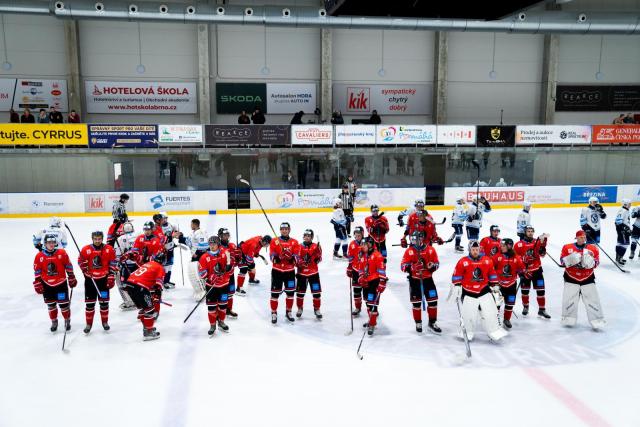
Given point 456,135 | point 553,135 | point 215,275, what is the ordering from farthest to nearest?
point 553,135 < point 456,135 < point 215,275

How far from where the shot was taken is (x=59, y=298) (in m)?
7.35

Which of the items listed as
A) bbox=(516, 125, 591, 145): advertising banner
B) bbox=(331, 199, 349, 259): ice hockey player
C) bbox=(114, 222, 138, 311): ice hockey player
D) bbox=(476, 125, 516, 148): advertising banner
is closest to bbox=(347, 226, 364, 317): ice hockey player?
bbox=(114, 222, 138, 311): ice hockey player

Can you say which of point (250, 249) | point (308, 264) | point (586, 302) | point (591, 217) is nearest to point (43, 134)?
point (250, 249)

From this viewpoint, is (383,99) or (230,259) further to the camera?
(383,99)

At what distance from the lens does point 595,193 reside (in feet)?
66.2

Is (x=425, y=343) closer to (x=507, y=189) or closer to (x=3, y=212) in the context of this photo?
(x=507, y=189)

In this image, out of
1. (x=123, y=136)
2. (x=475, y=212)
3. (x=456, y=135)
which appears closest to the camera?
(x=475, y=212)

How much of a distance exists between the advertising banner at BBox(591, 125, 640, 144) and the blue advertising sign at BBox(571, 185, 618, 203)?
1.78m

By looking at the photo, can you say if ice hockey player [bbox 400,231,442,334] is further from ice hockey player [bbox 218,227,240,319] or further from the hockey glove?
the hockey glove

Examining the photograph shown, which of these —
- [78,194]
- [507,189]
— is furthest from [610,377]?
[78,194]

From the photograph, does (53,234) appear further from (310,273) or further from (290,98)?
(290,98)

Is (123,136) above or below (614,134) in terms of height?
below

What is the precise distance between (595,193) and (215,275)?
1746cm

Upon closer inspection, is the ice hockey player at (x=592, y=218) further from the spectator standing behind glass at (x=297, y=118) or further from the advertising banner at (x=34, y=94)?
the advertising banner at (x=34, y=94)
